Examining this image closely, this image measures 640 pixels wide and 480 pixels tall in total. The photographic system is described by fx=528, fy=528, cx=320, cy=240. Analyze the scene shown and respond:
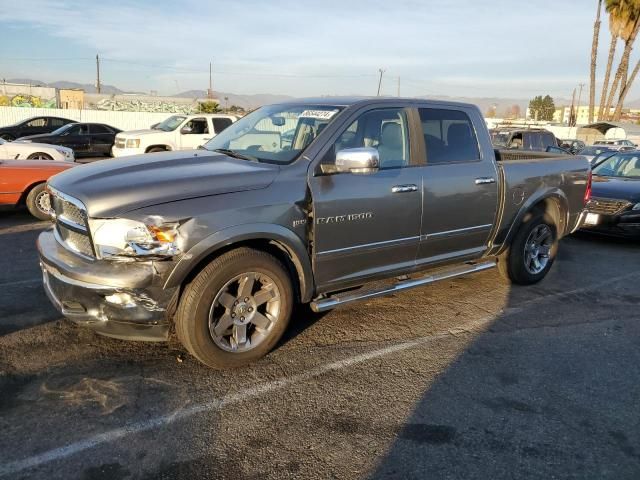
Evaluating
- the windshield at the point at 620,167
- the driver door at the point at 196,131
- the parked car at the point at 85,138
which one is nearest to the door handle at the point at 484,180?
the windshield at the point at 620,167

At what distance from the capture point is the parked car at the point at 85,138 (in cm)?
1938

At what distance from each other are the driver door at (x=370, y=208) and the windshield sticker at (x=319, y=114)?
7.6 inches

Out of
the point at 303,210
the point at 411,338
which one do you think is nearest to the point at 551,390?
the point at 411,338

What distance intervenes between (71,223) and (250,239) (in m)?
1.22

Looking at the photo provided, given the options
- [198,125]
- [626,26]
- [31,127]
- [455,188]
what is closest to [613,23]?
[626,26]

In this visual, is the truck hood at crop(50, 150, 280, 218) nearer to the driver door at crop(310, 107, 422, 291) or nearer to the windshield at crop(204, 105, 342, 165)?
the windshield at crop(204, 105, 342, 165)

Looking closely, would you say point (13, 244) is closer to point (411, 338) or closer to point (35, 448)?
point (35, 448)

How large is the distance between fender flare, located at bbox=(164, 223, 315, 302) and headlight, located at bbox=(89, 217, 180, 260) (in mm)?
117

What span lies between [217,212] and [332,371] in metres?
1.40

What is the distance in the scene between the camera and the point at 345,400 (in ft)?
11.1

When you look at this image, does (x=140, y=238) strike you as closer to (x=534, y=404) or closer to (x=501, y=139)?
(x=534, y=404)

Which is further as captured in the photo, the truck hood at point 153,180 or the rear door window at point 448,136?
the rear door window at point 448,136

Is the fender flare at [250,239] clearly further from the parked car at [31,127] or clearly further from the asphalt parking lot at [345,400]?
the parked car at [31,127]

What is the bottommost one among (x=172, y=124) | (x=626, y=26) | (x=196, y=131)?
(x=196, y=131)
